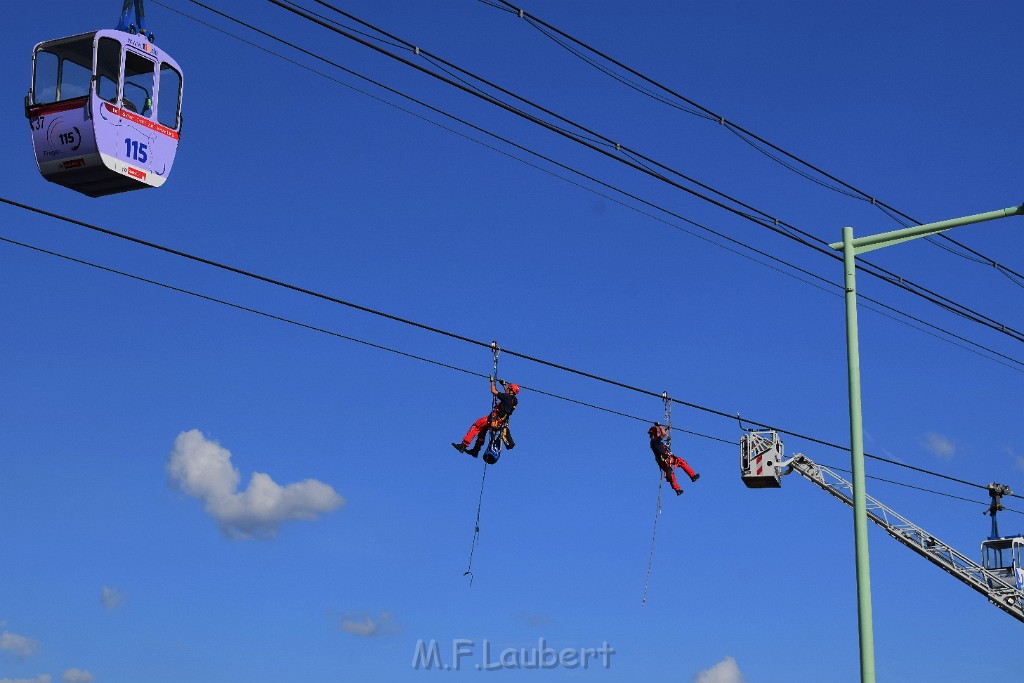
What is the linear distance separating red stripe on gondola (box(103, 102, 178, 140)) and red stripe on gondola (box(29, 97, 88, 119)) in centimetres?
41

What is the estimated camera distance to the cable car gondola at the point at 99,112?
2505 centimetres

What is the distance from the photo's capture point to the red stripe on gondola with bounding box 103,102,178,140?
25.4 m

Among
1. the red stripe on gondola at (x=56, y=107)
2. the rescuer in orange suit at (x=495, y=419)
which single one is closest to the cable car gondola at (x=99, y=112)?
the red stripe on gondola at (x=56, y=107)

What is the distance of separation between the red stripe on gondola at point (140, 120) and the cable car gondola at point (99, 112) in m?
0.02

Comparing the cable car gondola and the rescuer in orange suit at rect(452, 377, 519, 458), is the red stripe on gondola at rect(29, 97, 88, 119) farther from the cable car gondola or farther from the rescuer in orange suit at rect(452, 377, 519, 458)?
the rescuer in orange suit at rect(452, 377, 519, 458)

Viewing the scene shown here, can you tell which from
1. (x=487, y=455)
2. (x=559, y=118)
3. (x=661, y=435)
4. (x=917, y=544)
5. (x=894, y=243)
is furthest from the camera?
(x=917, y=544)

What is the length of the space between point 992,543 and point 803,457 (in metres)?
7.18

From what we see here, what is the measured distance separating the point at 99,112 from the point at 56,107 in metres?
0.86

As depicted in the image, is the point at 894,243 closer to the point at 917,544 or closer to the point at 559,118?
the point at 559,118

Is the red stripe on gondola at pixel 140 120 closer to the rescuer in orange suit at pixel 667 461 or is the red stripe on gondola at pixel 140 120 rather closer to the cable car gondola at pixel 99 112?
the cable car gondola at pixel 99 112

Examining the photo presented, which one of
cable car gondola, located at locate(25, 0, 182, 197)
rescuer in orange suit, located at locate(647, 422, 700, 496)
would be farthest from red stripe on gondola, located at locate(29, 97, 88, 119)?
rescuer in orange suit, located at locate(647, 422, 700, 496)

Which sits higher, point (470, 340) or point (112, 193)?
point (112, 193)

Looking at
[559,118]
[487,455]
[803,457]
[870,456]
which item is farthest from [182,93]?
[803,457]

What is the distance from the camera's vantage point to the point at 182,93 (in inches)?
1070
